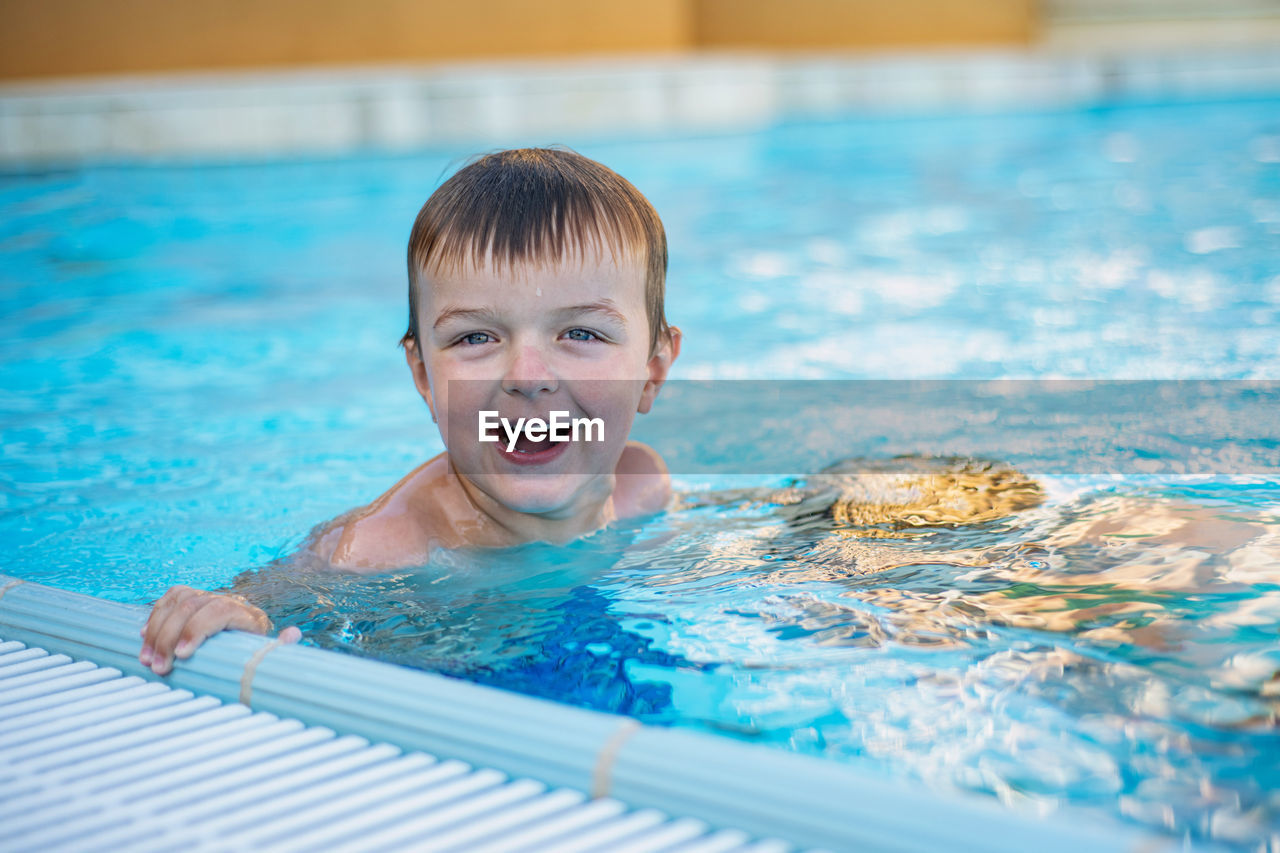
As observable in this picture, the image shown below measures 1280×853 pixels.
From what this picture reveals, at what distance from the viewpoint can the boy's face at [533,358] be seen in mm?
2191

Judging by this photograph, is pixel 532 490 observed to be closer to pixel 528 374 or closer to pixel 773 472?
pixel 528 374

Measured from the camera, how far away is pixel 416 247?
233cm

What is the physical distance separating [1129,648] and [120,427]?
3.62m

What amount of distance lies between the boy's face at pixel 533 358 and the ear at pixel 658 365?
0.43 feet

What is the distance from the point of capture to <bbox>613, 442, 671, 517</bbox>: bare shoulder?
9.52ft

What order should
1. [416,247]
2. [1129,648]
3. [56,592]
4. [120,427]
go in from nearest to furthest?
[1129,648] → [56,592] → [416,247] → [120,427]

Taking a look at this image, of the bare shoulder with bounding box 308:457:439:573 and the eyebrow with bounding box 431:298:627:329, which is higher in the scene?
the eyebrow with bounding box 431:298:627:329

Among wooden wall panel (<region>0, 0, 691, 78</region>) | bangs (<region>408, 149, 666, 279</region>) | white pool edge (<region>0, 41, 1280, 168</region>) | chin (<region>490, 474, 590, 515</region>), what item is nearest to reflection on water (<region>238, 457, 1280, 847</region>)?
chin (<region>490, 474, 590, 515</region>)

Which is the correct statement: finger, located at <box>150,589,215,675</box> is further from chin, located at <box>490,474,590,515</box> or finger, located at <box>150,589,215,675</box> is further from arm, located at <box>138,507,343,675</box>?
chin, located at <box>490,474,590,515</box>

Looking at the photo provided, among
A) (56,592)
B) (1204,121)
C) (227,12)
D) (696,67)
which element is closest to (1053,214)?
(696,67)

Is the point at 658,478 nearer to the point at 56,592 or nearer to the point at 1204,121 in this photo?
the point at 56,592

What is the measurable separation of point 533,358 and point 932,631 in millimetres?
805

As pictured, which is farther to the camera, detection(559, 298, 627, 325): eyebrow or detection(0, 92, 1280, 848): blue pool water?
detection(559, 298, 627, 325): eyebrow

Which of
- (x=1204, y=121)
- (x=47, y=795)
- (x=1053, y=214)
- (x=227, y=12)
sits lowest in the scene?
(x=47, y=795)
